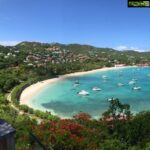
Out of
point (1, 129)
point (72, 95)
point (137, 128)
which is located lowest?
point (72, 95)

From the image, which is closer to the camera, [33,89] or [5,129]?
[5,129]

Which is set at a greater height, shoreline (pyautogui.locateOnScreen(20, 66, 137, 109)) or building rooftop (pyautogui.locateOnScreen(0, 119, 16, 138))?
building rooftop (pyautogui.locateOnScreen(0, 119, 16, 138))

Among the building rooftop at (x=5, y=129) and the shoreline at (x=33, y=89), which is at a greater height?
the building rooftop at (x=5, y=129)

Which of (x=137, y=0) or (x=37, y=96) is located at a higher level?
(x=137, y=0)

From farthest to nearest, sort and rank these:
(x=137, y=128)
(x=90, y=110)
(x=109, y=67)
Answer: (x=109, y=67) → (x=90, y=110) → (x=137, y=128)

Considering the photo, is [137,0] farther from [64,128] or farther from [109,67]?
[109,67]

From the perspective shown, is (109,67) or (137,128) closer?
(137,128)

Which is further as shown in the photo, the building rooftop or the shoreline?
the shoreline

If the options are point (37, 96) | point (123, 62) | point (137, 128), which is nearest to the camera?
point (137, 128)

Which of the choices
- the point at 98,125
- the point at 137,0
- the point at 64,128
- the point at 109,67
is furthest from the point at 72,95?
the point at 109,67

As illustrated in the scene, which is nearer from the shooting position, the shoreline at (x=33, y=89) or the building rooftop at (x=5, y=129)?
the building rooftop at (x=5, y=129)

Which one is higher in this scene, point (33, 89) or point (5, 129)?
point (5, 129)
